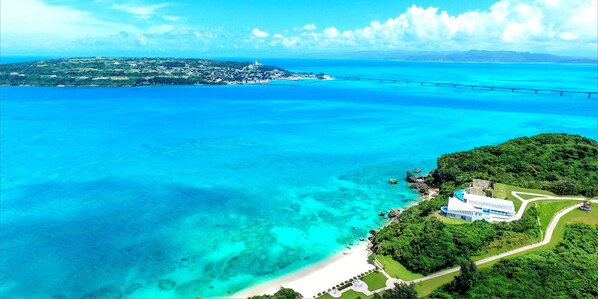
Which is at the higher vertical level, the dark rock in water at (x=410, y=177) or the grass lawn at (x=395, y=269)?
the dark rock in water at (x=410, y=177)

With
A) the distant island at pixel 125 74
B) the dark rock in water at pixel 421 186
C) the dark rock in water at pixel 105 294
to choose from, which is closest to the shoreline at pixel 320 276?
the dark rock in water at pixel 105 294

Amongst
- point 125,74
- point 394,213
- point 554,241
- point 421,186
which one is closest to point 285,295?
point 394,213

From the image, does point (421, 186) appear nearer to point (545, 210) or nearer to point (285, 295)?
point (545, 210)

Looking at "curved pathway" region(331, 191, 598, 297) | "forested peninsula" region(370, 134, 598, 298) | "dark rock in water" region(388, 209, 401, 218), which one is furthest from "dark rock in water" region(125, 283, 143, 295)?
"dark rock in water" region(388, 209, 401, 218)

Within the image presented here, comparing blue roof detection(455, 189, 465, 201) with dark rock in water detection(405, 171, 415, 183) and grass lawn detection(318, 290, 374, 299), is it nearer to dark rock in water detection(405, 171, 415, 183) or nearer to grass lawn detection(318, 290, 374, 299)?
dark rock in water detection(405, 171, 415, 183)

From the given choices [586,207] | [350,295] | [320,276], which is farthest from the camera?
[586,207]

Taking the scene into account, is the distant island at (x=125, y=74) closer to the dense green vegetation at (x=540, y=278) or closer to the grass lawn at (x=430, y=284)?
the grass lawn at (x=430, y=284)
